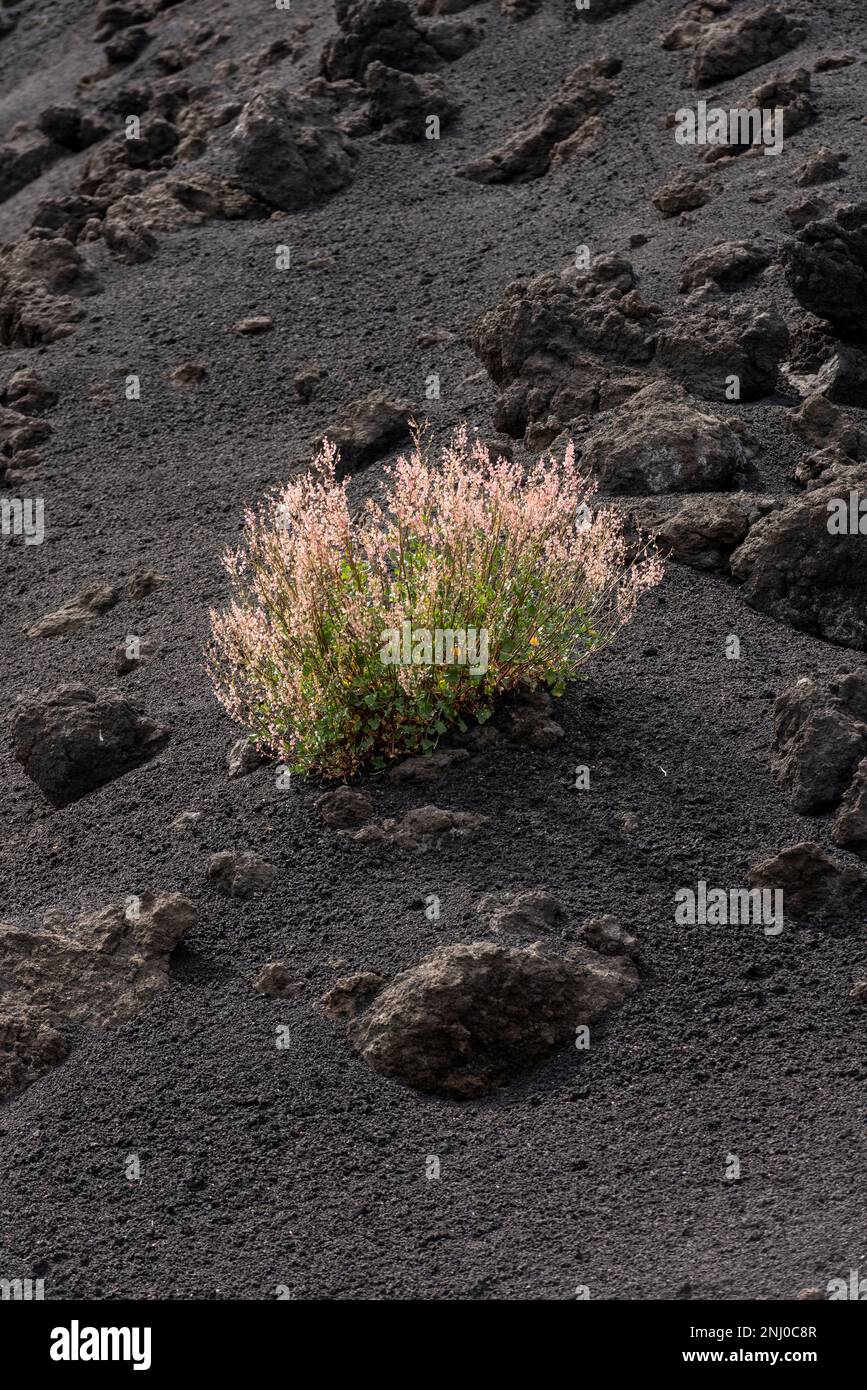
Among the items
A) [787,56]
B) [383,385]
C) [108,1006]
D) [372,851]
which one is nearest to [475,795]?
[372,851]

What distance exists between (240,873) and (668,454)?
350cm

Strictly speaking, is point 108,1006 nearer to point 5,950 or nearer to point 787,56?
point 5,950

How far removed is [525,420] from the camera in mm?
9367

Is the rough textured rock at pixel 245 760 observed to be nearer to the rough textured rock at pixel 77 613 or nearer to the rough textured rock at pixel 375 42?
the rough textured rock at pixel 77 613

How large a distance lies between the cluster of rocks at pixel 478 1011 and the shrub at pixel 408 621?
124 centimetres

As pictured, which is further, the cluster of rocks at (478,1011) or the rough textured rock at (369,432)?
the rough textured rock at (369,432)

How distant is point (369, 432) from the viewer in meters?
9.58

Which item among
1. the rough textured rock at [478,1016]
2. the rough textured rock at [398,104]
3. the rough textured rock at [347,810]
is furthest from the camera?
the rough textured rock at [398,104]

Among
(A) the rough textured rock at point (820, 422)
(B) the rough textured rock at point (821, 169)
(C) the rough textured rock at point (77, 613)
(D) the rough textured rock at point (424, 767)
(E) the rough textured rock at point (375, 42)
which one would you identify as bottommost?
(C) the rough textured rock at point (77, 613)

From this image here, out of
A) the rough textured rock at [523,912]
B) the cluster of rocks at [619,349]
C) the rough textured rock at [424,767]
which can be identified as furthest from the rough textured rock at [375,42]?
the rough textured rock at [523,912]

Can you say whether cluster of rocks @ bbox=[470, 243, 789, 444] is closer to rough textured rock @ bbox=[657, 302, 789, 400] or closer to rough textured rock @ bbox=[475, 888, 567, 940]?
rough textured rock @ bbox=[657, 302, 789, 400]

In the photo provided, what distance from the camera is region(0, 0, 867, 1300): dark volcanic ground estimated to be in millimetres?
4785

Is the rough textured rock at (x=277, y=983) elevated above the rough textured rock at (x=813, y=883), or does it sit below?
below

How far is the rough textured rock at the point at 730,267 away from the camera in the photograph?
1002 cm
